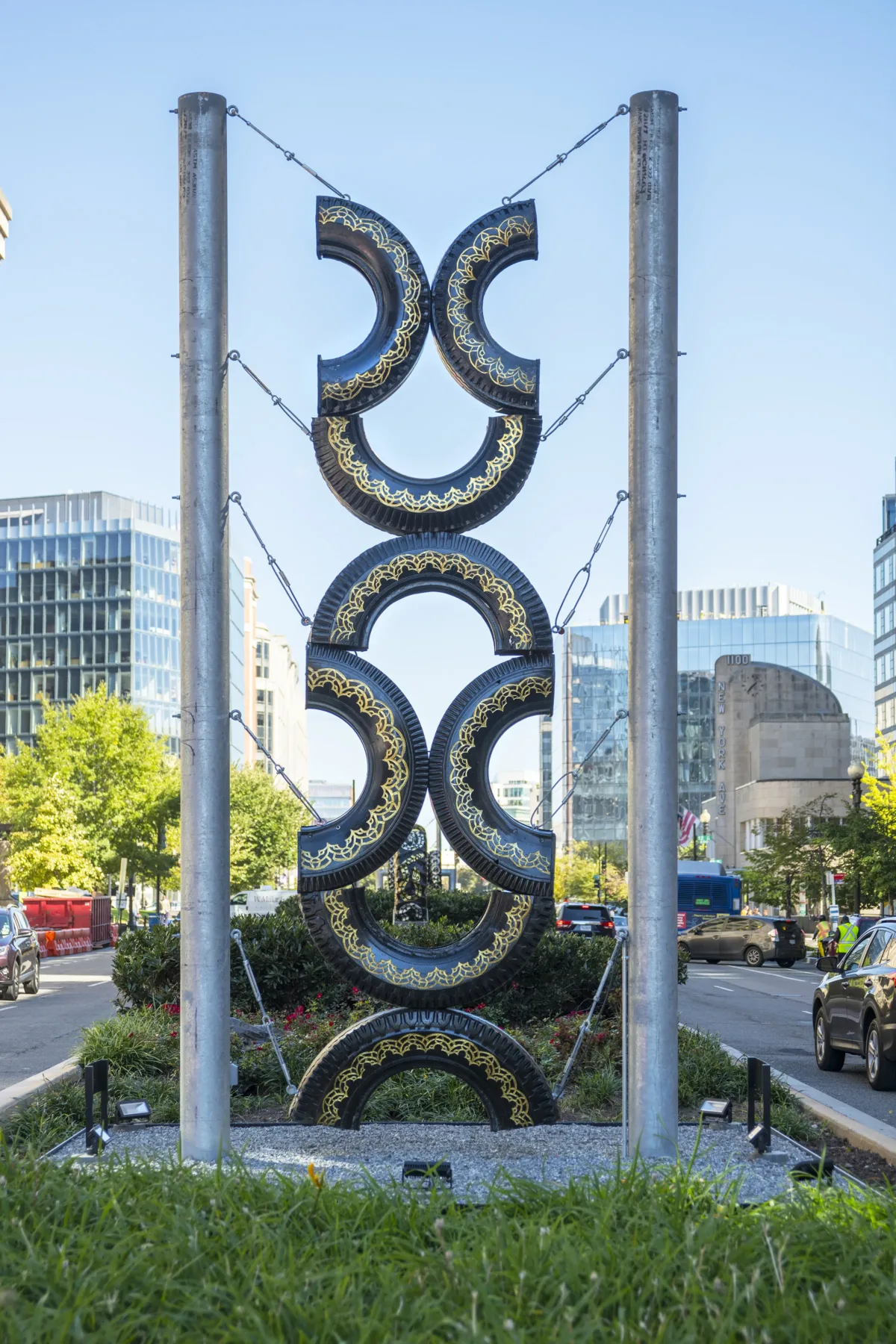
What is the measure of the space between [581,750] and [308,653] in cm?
10632

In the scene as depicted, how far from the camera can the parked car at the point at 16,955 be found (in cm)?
2319

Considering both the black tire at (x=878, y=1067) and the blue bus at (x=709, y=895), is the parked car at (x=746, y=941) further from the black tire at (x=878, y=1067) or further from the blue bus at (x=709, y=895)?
the black tire at (x=878, y=1067)

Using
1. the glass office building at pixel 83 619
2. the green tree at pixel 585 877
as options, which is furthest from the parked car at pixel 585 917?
the glass office building at pixel 83 619

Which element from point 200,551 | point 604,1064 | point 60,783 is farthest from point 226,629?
point 60,783

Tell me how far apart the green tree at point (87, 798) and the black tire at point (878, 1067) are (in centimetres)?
4605

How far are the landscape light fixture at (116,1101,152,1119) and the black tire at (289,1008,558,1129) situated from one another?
2.92 ft

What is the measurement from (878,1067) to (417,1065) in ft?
22.6

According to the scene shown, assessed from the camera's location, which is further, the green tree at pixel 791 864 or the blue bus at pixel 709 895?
the blue bus at pixel 709 895

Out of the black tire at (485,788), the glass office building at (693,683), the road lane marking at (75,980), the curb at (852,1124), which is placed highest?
the glass office building at (693,683)

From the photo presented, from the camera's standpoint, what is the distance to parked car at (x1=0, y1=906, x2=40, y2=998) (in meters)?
23.2

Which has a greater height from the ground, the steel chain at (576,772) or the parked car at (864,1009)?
the steel chain at (576,772)

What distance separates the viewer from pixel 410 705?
8133mm

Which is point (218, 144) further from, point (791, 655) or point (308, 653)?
point (791, 655)

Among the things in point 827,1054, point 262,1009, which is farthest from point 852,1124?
point 827,1054
